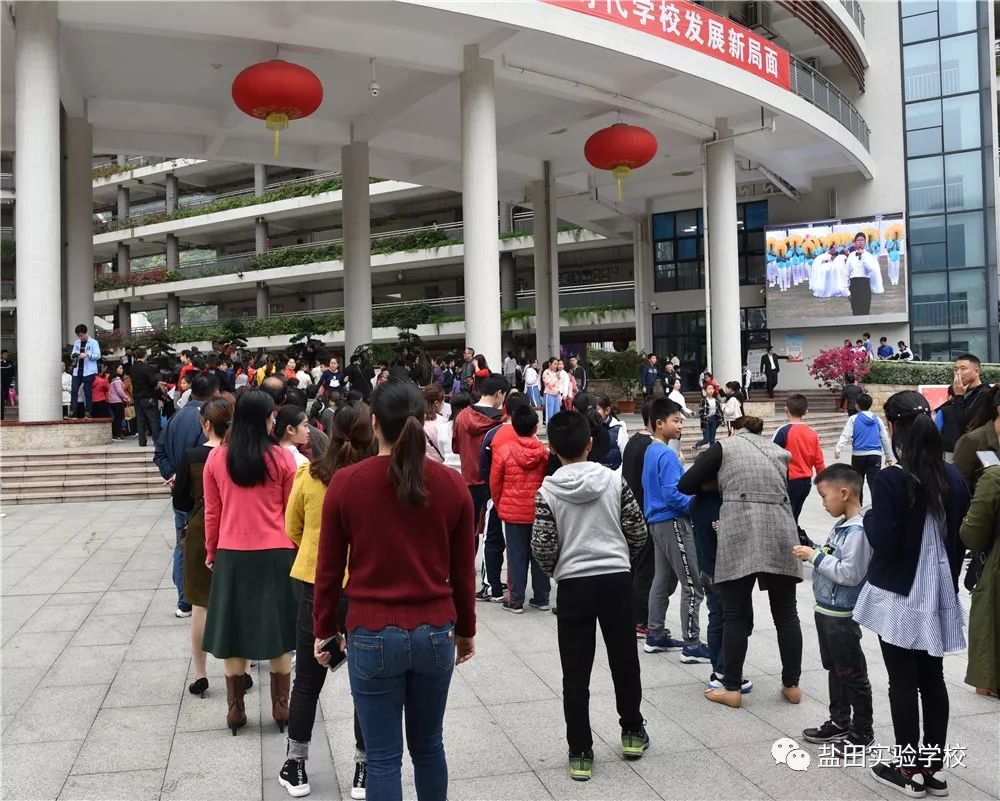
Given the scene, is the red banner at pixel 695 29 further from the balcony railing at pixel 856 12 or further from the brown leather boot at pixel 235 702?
the brown leather boot at pixel 235 702

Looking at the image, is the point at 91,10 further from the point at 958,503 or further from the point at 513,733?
the point at 958,503

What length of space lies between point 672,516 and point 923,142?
22.8 meters

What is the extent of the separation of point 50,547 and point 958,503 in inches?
304

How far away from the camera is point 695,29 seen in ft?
44.8

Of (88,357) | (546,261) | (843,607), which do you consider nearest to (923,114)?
(546,261)

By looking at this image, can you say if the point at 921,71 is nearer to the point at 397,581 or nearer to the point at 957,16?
the point at 957,16

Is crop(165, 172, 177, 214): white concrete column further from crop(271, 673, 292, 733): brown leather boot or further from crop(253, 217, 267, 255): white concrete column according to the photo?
crop(271, 673, 292, 733): brown leather boot

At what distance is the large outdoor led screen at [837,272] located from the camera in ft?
71.6

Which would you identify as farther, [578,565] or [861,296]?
[861,296]

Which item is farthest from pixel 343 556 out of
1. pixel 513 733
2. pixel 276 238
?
pixel 276 238

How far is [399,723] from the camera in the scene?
2.37 meters

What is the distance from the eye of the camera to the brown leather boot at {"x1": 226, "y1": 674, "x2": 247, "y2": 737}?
364cm

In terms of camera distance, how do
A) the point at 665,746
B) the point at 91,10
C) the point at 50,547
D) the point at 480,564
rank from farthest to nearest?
the point at 91,10, the point at 50,547, the point at 480,564, the point at 665,746

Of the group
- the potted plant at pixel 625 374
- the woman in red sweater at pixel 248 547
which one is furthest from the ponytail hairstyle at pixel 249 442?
the potted plant at pixel 625 374
